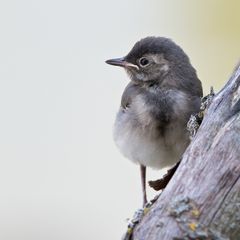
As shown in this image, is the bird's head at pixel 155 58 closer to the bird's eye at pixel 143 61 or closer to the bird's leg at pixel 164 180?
the bird's eye at pixel 143 61

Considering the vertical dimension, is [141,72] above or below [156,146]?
above

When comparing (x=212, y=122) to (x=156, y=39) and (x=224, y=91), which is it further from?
(x=156, y=39)

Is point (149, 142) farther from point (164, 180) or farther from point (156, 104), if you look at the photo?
point (164, 180)

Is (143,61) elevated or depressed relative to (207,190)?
elevated

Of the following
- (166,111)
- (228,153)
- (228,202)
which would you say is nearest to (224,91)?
(228,153)

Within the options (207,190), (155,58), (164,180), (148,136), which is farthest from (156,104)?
(207,190)

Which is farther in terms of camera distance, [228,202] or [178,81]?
[178,81]

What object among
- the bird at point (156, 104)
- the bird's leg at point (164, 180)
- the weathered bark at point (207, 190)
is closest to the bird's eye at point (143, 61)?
the bird at point (156, 104)

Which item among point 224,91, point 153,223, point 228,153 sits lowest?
→ point 153,223
